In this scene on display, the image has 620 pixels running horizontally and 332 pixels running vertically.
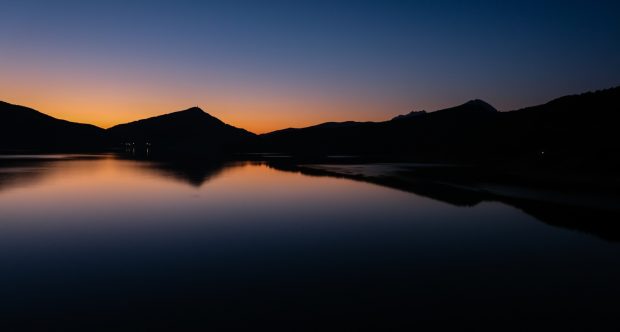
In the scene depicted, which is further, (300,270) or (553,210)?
(553,210)

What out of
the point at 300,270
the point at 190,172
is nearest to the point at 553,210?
the point at 300,270

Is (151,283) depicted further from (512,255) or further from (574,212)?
(574,212)

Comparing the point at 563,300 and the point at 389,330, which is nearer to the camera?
the point at 389,330

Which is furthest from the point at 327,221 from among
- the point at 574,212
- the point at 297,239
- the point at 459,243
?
the point at 574,212

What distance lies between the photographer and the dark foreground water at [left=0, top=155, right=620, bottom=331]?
906 centimetres

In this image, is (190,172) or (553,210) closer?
(553,210)

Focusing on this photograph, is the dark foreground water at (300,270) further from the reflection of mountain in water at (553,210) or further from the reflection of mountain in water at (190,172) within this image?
the reflection of mountain in water at (190,172)

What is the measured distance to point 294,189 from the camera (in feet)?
127

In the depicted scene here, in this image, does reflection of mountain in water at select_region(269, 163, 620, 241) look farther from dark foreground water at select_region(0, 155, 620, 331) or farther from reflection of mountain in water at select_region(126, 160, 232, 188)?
reflection of mountain in water at select_region(126, 160, 232, 188)

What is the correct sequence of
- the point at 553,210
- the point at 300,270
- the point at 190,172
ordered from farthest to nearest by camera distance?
the point at 190,172, the point at 553,210, the point at 300,270

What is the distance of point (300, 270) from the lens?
12.6 m

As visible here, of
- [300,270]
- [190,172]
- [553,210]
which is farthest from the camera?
[190,172]

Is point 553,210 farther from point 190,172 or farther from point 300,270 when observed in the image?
point 190,172

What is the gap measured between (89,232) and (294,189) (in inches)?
857
